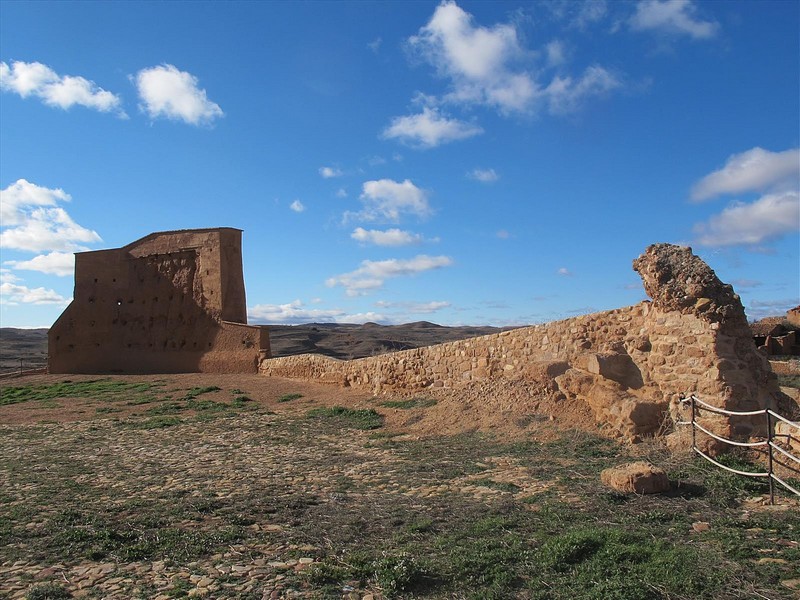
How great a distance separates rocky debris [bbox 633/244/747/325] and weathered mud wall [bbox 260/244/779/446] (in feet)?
0.04

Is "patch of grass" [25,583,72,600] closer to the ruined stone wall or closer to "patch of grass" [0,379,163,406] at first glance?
"patch of grass" [0,379,163,406]

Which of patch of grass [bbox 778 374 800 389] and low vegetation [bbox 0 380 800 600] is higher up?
patch of grass [bbox 778 374 800 389]

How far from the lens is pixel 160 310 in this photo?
22.8 metres

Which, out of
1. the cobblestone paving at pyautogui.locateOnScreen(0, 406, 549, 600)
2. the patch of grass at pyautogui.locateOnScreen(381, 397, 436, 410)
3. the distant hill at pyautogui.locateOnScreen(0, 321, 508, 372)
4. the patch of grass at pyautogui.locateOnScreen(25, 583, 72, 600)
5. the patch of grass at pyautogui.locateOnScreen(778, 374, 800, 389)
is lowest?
the cobblestone paving at pyautogui.locateOnScreen(0, 406, 549, 600)

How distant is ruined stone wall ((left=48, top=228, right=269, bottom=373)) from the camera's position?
21.3m

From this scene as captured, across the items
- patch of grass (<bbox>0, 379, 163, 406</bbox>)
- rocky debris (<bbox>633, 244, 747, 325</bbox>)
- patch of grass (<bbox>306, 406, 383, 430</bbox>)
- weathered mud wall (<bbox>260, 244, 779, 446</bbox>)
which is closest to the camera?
weathered mud wall (<bbox>260, 244, 779, 446</bbox>)

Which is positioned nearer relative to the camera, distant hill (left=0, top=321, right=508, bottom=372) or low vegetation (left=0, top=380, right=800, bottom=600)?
low vegetation (left=0, top=380, right=800, bottom=600)

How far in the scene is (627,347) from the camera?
836 centimetres

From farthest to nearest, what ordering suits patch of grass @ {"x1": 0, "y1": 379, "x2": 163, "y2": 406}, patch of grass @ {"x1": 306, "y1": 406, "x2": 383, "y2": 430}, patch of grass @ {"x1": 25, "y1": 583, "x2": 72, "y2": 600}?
patch of grass @ {"x1": 0, "y1": 379, "x2": 163, "y2": 406}, patch of grass @ {"x1": 306, "y1": 406, "x2": 383, "y2": 430}, patch of grass @ {"x1": 25, "y1": 583, "x2": 72, "y2": 600}

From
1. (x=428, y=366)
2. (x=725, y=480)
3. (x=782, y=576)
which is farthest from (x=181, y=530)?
(x=428, y=366)

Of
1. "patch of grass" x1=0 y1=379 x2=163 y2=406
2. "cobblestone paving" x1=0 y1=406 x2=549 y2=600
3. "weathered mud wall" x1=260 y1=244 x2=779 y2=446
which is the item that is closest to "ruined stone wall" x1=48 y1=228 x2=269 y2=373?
"patch of grass" x1=0 y1=379 x2=163 y2=406

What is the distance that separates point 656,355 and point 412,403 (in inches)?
203

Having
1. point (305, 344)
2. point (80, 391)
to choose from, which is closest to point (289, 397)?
point (80, 391)

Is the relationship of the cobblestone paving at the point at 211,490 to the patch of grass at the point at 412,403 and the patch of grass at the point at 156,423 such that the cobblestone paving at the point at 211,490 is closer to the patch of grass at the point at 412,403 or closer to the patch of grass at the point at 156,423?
the patch of grass at the point at 156,423
